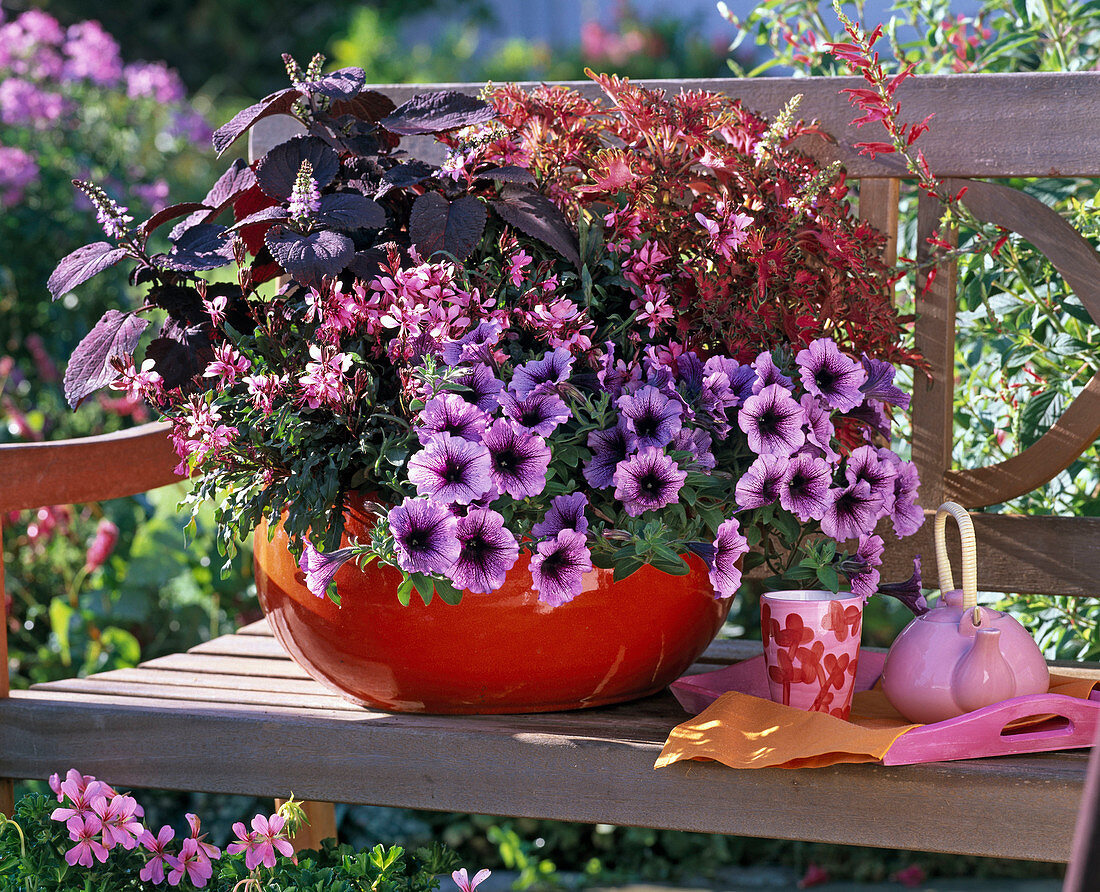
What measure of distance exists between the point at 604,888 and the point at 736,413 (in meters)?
1.47

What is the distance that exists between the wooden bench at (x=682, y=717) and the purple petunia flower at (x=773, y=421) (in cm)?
31

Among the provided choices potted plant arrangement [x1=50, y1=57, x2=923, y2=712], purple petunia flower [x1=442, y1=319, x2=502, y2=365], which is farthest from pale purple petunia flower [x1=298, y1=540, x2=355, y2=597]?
purple petunia flower [x1=442, y1=319, x2=502, y2=365]

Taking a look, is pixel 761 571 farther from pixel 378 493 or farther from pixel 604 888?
pixel 604 888

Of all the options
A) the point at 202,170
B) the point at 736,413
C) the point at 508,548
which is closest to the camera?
the point at 508,548

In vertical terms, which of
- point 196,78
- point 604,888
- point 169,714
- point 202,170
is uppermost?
point 196,78

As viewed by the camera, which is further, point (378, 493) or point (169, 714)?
point (169, 714)

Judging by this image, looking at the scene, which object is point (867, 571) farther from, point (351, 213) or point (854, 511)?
point (351, 213)

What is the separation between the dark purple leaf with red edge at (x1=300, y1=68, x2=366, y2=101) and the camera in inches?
51.6

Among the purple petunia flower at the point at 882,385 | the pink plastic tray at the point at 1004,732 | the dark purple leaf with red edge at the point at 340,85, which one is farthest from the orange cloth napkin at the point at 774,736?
the dark purple leaf with red edge at the point at 340,85

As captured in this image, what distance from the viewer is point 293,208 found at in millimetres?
1251

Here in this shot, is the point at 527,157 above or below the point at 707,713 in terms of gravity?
above

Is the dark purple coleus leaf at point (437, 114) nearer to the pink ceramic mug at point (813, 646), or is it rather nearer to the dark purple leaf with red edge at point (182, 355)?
the dark purple leaf with red edge at point (182, 355)

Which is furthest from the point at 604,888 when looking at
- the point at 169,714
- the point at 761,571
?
the point at 169,714

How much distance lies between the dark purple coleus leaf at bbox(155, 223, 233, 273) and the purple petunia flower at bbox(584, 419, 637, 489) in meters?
0.43
